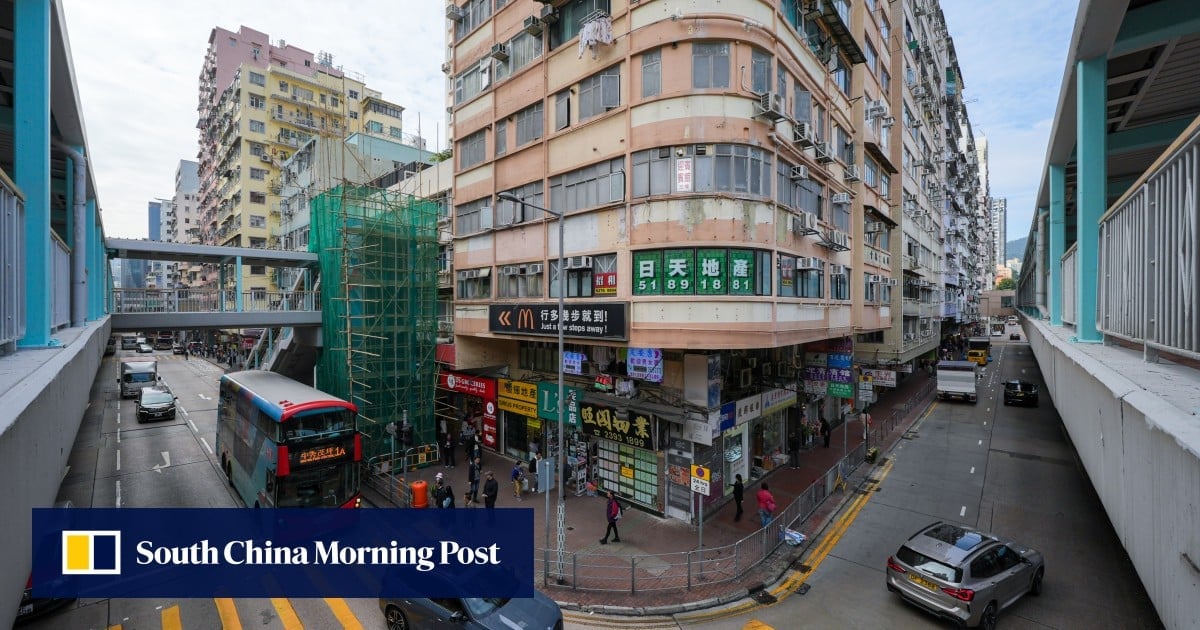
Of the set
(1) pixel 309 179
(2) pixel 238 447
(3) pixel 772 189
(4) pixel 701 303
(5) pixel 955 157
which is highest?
(5) pixel 955 157

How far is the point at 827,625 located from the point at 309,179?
44.9 meters

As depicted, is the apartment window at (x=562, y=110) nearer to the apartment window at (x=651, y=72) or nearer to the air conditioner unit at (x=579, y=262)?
the apartment window at (x=651, y=72)

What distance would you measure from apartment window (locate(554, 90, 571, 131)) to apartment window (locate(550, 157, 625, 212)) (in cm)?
175

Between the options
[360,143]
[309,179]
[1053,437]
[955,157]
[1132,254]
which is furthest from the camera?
[955,157]

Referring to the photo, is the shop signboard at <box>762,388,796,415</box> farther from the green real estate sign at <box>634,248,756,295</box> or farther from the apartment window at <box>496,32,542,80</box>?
the apartment window at <box>496,32,542,80</box>

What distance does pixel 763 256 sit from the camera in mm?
14383

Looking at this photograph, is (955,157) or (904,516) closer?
(904,516)

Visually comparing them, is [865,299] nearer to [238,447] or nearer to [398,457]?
[398,457]

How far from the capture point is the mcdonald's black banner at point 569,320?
14.8m

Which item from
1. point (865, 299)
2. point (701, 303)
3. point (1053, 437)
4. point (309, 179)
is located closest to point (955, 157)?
point (1053, 437)

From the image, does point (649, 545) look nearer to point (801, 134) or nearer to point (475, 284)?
point (475, 284)

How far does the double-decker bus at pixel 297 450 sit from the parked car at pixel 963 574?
45.6 feet

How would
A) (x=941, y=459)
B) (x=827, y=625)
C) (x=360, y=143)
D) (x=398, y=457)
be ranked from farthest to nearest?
(x=360, y=143)
(x=941, y=459)
(x=398, y=457)
(x=827, y=625)

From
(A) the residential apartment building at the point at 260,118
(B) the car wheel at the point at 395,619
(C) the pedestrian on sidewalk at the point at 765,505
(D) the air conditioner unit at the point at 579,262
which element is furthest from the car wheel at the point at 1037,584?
(A) the residential apartment building at the point at 260,118
